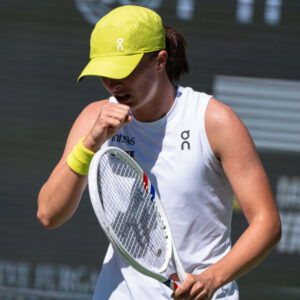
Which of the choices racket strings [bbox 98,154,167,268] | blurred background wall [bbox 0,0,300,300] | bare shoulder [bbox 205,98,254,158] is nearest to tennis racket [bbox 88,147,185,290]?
racket strings [bbox 98,154,167,268]

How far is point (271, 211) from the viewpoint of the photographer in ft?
8.70

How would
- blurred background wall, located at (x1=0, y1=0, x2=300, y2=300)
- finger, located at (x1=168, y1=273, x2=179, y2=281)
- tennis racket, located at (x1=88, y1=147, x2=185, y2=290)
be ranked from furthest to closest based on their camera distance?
blurred background wall, located at (x1=0, y1=0, x2=300, y2=300) < finger, located at (x1=168, y1=273, x2=179, y2=281) < tennis racket, located at (x1=88, y1=147, x2=185, y2=290)

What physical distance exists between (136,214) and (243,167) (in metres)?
0.37

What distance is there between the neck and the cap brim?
0.56ft

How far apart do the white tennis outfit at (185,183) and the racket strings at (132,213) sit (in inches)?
2.9

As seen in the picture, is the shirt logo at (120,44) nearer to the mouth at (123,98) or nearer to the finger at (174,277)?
the mouth at (123,98)

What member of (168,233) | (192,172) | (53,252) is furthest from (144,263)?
(53,252)

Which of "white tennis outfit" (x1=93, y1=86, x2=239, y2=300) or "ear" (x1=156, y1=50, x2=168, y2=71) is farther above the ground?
"ear" (x1=156, y1=50, x2=168, y2=71)

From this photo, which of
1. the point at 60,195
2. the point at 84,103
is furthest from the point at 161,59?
the point at 84,103

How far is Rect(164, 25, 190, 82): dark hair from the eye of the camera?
9.49ft

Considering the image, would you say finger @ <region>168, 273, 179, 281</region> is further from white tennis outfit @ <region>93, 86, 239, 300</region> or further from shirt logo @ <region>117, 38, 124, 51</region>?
shirt logo @ <region>117, 38, 124, 51</region>

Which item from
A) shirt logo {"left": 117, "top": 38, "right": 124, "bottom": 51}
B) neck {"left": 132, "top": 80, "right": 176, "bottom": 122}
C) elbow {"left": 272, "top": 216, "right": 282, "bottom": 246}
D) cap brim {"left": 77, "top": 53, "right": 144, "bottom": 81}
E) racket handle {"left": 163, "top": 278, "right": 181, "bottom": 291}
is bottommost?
racket handle {"left": 163, "top": 278, "right": 181, "bottom": 291}

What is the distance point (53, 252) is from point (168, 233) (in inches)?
82.1

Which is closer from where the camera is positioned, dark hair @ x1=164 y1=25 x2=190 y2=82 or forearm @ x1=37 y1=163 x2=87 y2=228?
forearm @ x1=37 y1=163 x2=87 y2=228
